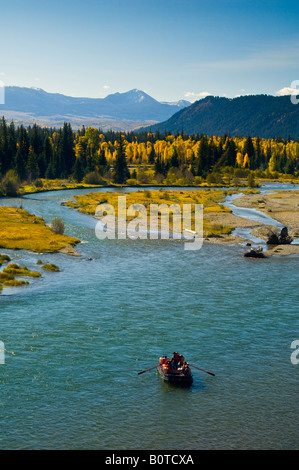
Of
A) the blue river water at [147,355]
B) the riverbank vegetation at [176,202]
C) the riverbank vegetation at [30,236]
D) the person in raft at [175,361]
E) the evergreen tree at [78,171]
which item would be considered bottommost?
the blue river water at [147,355]

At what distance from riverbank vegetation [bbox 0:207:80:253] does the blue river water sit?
23.4ft

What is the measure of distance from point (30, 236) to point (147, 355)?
1935 inches

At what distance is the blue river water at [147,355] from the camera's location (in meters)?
30.1

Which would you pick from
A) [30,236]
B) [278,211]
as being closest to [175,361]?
[30,236]

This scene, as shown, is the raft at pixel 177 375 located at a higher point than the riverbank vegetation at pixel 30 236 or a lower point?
lower

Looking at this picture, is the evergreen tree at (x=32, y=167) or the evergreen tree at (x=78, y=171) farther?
the evergreen tree at (x=78, y=171)

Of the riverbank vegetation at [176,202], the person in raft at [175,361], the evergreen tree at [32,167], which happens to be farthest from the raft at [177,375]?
the evergreen tree at [32,167]

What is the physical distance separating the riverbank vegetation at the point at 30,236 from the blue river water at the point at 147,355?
23.4ft

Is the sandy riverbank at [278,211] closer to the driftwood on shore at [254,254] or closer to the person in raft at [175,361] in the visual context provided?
the driftwood on shore at [254,254]

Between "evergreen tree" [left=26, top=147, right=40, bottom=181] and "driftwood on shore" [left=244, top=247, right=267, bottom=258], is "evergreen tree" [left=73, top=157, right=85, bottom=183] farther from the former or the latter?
"driftwood on shore" [left=244, top=247, right=267, bottom=258]

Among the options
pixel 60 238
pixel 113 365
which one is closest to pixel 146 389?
pixel 113 365

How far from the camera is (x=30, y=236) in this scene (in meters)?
84.1

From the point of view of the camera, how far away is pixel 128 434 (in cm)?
2966
